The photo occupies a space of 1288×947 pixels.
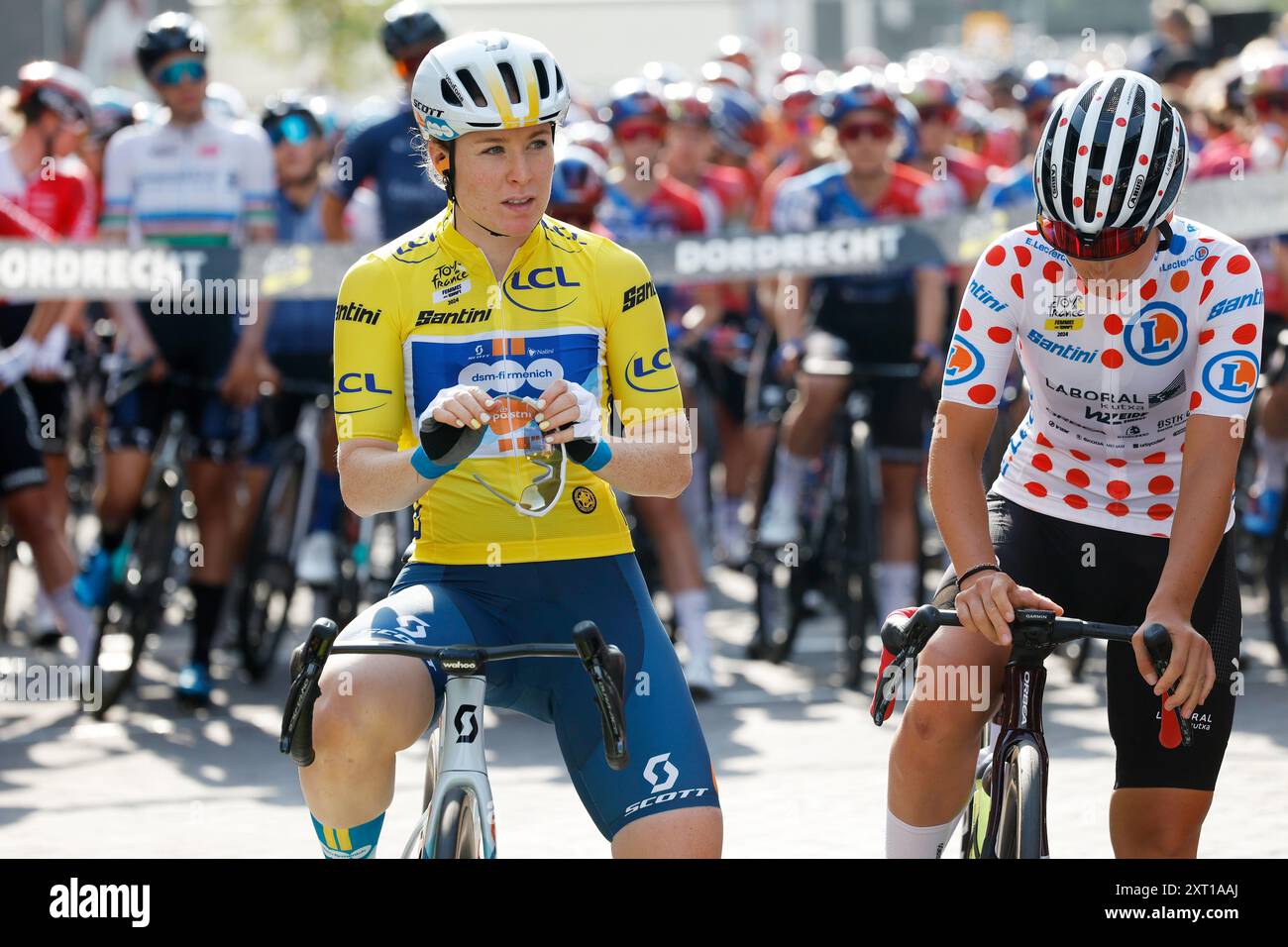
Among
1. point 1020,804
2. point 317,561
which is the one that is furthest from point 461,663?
point 317,561

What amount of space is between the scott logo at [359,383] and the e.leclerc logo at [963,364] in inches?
46.9

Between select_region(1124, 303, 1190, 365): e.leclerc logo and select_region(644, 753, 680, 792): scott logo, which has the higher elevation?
select_region(1124, 303, 1190, 365): e.leclerc logo

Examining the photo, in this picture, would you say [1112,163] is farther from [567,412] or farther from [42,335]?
[42,335]

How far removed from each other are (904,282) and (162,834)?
441 centimetres

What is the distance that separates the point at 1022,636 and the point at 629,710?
78cm

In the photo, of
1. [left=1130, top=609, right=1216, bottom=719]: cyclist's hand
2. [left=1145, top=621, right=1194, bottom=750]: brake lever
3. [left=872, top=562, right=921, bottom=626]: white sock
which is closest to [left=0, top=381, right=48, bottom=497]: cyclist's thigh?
[left=872, top=562, right=921, bottom=626]: white sock

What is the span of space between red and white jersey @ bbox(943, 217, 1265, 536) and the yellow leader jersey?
0.69m

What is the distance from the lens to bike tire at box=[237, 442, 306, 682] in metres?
8.95

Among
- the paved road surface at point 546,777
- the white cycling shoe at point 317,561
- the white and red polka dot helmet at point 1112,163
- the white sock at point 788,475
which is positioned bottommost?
the paved road surface at point 546,777

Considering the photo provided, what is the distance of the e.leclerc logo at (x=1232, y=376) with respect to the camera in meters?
4.20

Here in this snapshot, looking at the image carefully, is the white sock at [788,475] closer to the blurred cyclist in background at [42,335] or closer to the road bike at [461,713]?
the blurred cyclist in background at [42,335]

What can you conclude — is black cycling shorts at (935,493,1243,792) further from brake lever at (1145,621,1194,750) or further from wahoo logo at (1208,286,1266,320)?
wahoo logo at (1208,286,1266,320)

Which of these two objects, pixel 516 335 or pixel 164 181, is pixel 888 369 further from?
pixel 516 335
